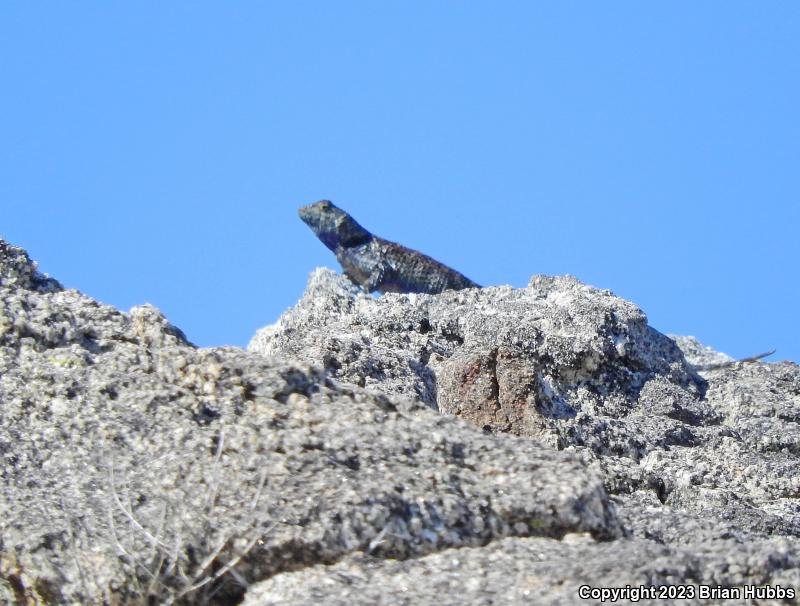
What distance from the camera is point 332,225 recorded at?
19.5 m

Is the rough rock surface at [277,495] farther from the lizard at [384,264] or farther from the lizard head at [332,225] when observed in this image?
the lizard head at [332,225]

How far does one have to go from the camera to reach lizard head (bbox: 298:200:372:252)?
18891 mm

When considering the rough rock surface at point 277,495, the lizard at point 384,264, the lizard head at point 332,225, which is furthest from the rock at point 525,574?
the lizard head at point 332,225

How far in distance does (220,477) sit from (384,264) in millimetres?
13999

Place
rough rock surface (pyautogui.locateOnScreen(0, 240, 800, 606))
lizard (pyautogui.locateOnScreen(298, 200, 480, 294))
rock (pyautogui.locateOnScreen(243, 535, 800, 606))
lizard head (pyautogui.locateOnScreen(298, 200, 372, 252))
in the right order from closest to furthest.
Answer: rock (pyautogui.locateOnScreen(243, 535, 800, 606)) → rough rock surface (pyautogui.locateOnScreen(0, 240, 800, 606)) → lizard (pyautogui.locateOnScreen(298, 200, 480, 294)) → lizard head (pyautogui.locateOnScreen(298, 200, 372, 252))

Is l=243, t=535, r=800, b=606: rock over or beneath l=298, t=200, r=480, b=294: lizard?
beneath

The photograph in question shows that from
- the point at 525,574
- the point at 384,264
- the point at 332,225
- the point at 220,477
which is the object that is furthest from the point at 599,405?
the point at 332,225

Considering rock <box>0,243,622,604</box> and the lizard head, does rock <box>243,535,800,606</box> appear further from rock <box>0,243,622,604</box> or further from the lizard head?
the lizard head

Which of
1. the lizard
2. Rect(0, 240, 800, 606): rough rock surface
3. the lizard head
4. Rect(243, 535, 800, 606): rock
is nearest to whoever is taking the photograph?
Rect(243, 535, 800, 606): rock

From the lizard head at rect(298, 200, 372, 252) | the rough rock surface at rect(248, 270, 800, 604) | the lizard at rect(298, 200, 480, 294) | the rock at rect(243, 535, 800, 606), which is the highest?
the lizard head at rect(298, 200, 372, 252)

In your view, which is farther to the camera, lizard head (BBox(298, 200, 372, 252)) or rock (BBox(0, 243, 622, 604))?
lizard head (BBox(298, 200, 372, 252))

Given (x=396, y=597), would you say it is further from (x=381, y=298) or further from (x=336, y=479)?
(x=381, y=298)

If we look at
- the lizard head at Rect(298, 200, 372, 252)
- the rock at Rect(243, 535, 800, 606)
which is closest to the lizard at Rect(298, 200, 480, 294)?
the lizard head at Rect(298, 200, 372, 252)

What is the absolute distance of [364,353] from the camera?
7.20m
